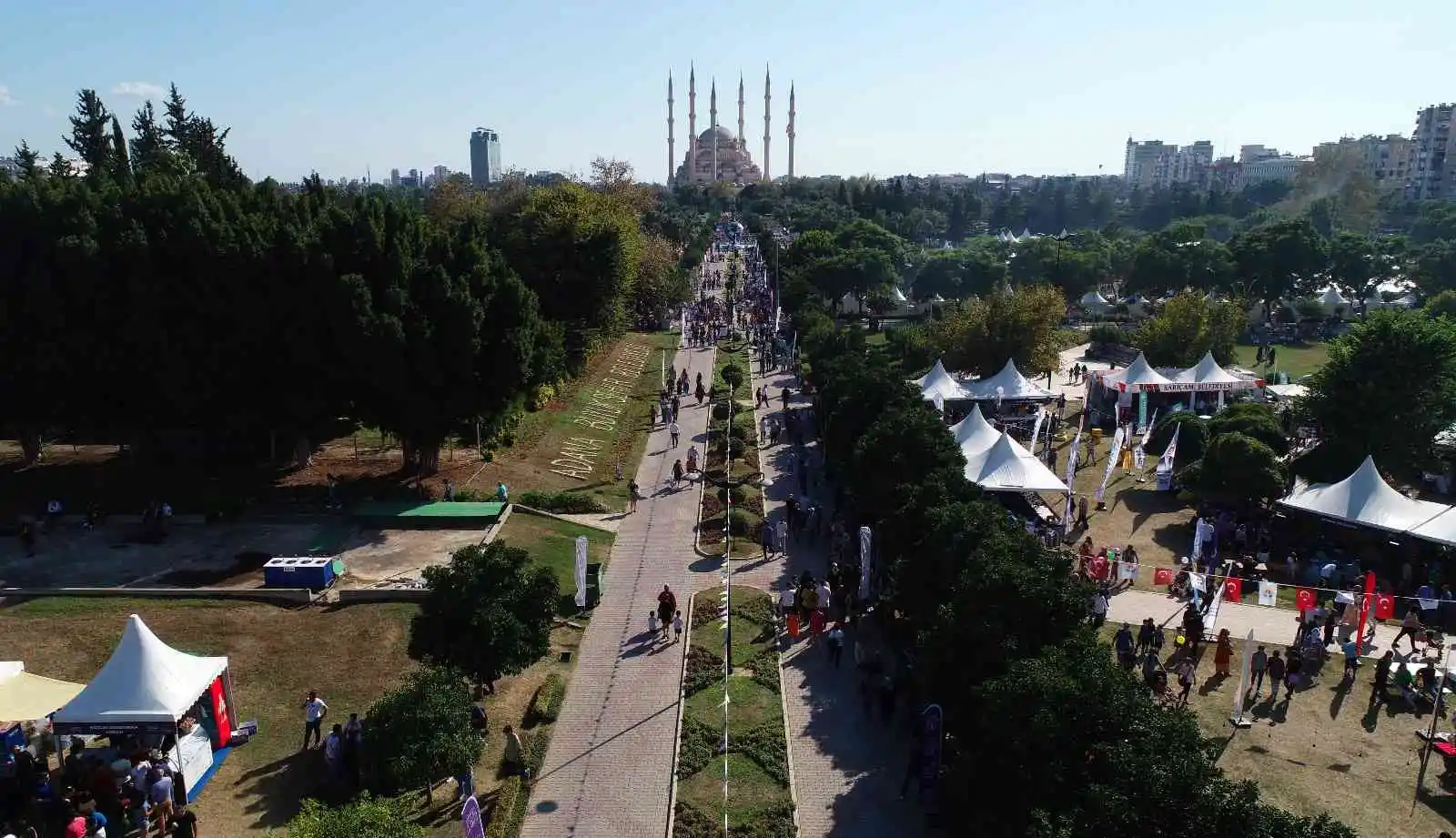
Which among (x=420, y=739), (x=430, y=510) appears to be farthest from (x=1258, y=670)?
(x=430, y=510)

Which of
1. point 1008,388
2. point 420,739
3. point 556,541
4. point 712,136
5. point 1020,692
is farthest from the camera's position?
point 712,136

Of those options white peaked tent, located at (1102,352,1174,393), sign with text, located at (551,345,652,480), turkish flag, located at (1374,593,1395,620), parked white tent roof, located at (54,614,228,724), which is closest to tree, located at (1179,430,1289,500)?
turkish flag, located at (1374,593,1395,620)

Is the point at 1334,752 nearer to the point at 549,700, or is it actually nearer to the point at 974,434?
the point at 549,700

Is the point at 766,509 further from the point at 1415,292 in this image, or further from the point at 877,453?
the point at 1415,292

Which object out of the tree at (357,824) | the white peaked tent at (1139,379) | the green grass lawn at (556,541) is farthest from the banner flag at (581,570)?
the white peaked tent at (1139,379)

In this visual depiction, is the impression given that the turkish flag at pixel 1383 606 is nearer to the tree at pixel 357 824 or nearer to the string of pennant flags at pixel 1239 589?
the string of pennant flags at pixel 1239 589

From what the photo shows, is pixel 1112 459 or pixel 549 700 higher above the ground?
pixel 1112 459
